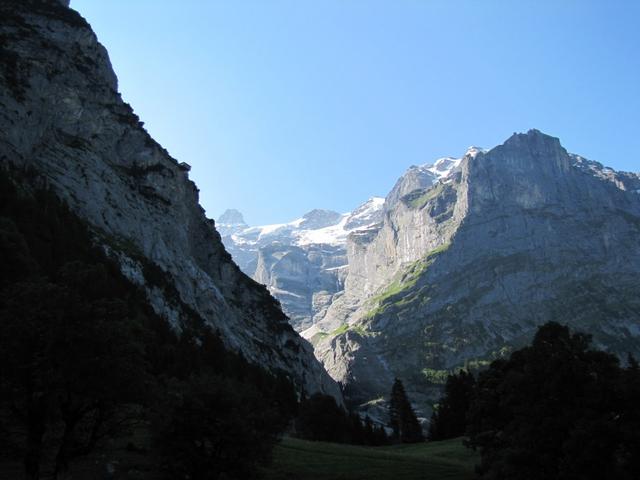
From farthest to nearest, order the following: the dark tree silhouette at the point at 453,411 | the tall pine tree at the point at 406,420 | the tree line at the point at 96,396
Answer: the tall pine tree at the point at 406,420 < the dark tree silhouette at the point at 453,411 < the tree line at the point at 96,396

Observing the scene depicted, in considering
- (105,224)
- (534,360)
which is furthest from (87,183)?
(534,360)

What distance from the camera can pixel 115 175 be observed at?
14062 centimetres

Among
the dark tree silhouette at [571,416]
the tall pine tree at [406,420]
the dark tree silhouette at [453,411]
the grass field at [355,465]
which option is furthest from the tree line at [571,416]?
the tall pine tree at [406,420]

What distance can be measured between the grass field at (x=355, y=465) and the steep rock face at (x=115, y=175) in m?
66.8

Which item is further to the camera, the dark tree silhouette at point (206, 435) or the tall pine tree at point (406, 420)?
the tall pine tree at point (406, 420)

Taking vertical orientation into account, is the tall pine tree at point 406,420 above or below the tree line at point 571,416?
below

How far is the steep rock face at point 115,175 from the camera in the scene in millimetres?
117625

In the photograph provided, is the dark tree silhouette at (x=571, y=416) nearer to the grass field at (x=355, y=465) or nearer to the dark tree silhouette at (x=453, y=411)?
the grass field at (x=355, y=465)

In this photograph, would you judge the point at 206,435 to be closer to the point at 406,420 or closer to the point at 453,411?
the point at 453,411

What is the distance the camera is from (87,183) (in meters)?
126

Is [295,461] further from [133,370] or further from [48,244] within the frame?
[48,244]

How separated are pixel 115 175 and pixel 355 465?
11239cm

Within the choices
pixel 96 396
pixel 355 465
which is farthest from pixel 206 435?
pixel 355 465

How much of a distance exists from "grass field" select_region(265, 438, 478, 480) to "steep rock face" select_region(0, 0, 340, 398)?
219 ft
